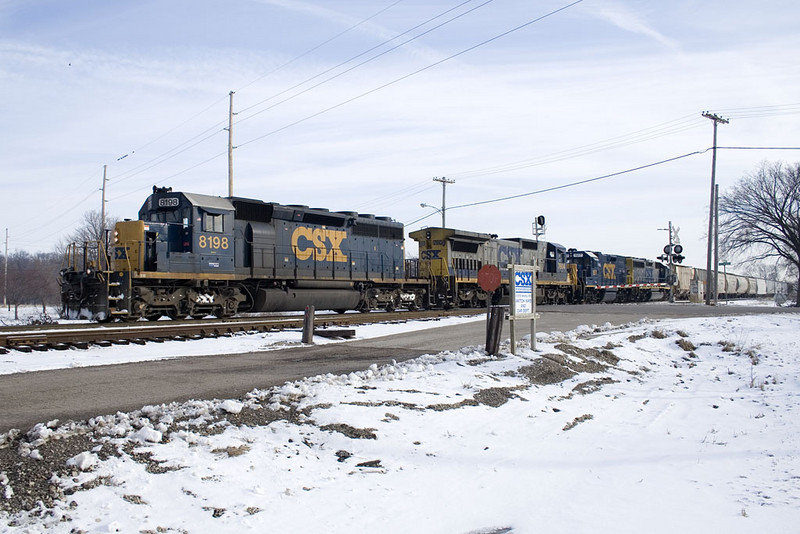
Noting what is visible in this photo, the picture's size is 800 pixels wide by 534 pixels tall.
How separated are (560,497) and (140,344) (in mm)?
9657

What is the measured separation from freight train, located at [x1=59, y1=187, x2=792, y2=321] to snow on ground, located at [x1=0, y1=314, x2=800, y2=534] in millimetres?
9997

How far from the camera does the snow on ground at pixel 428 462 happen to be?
4504 millimetres

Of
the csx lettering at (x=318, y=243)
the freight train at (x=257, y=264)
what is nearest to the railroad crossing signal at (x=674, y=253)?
the freight train at (x=257, y=264)

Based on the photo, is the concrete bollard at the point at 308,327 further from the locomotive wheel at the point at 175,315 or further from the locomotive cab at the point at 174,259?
the locomotive wheel at the point at 175,315

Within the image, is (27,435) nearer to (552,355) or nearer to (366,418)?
(366,418)

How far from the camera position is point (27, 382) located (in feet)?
26.7

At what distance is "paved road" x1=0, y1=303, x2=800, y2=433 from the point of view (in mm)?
6551

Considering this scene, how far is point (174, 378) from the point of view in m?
8.62

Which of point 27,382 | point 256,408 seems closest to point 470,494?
point 256,408

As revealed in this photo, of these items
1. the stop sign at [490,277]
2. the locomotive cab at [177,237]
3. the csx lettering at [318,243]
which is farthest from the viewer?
the csx lettering at [318,243]

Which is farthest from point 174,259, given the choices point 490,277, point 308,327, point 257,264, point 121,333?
point 490,277

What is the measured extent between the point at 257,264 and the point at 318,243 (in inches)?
112

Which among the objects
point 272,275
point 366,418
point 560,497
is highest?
point 272,275

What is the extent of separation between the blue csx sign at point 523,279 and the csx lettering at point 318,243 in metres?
11.5
